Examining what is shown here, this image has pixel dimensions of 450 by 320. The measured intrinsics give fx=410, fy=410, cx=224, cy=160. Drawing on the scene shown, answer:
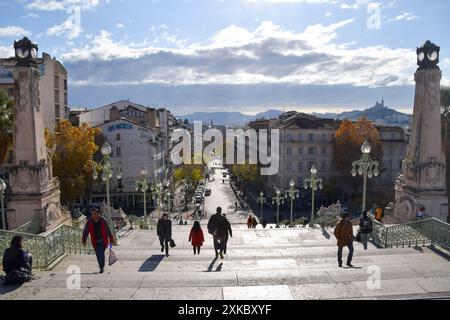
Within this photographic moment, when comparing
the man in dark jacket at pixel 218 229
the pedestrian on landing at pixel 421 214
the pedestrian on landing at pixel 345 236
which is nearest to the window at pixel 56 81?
the man in dark jacket at pixel 218 229

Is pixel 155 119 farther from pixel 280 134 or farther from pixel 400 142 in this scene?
pixel 400 142

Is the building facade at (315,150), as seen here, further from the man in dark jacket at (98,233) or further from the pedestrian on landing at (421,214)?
the man in dark jacket at (98,233)

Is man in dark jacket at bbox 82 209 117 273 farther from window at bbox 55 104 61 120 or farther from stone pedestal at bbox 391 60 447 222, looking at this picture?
window at bbox 55 104 61 120

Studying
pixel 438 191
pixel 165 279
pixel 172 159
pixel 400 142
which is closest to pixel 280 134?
pixel 400 142

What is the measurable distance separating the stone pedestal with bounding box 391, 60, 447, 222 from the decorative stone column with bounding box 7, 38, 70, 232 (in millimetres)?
17002

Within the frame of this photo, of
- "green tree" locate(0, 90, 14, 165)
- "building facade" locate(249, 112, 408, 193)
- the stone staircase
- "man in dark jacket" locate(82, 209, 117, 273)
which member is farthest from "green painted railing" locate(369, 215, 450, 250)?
Answer: "building facade" locate(249, 112, 408, 193)

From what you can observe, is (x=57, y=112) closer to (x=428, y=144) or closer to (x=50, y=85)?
(x=50, y=85)

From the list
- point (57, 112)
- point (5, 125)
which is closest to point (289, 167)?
point (57, 112)

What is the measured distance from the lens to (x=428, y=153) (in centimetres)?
1900

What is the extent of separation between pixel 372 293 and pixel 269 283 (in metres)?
2.21

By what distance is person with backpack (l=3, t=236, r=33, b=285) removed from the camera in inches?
364

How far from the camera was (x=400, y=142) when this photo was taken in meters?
63.9

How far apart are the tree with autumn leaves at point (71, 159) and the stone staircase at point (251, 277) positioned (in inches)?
1171
